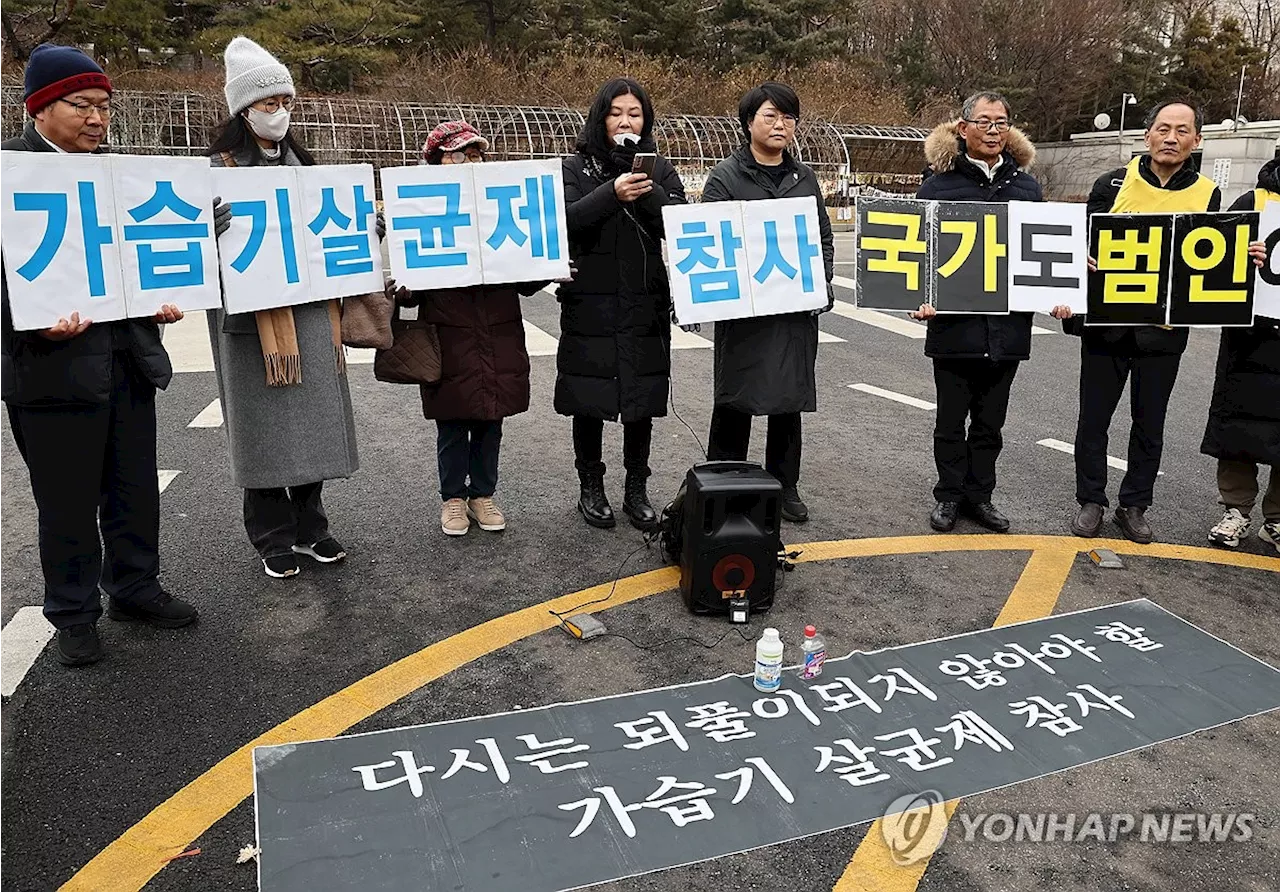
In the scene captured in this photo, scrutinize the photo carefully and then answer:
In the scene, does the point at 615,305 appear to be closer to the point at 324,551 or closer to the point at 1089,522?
the point at 324,551

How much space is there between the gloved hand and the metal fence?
61.9 ft

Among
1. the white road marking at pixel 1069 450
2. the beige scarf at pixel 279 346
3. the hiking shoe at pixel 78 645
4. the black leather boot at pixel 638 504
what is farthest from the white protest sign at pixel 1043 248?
the hiking shoe at pixel 78 645

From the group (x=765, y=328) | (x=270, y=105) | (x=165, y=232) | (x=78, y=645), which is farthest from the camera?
(x=765, y=328)

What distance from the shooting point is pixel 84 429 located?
358cm

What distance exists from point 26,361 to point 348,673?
1.54m

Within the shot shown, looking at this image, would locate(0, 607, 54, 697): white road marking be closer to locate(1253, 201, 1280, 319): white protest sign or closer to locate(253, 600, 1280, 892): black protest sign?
locate(253, 600, 1280, 892): black protest sign

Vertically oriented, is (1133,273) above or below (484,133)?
below

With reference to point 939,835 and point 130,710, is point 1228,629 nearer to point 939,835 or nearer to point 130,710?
point 939,835

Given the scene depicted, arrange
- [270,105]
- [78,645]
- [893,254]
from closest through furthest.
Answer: [78,645], [270,105], [893,254]

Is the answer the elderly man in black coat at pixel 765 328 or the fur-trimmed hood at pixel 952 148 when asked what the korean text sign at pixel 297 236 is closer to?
the elderly man in black coat at pixel 765 328

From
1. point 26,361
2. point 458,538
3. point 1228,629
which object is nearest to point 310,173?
point 26,361

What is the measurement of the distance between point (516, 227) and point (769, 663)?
2337mm

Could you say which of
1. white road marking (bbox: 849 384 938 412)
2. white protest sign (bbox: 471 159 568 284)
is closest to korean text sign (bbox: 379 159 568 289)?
white protest sign (bbox: 471 159 568 284)

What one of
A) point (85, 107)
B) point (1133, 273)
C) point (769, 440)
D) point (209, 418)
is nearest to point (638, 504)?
point (769, 440)
